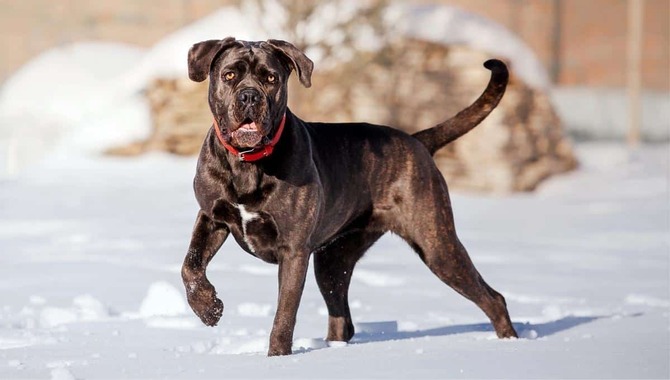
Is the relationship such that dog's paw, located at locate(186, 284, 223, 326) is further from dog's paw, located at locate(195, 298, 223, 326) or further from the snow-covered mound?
the snow-covered mound

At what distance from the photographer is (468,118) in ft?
21.0

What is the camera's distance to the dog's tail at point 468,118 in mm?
6340

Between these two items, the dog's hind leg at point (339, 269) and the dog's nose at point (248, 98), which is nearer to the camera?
the dog's nose at point (248, 98)

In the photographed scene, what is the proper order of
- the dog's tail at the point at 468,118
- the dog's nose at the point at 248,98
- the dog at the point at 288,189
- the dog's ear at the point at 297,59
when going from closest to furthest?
1. the dog's nose at the point at 248,98
2. the dog at the point at 288,189
3. the dog's ear at the point at 297,59
4. the dog's tail at the point at 468,118

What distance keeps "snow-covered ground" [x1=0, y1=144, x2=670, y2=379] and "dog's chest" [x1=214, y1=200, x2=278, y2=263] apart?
18.9 inches

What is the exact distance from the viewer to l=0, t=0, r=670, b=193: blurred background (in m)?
15.0

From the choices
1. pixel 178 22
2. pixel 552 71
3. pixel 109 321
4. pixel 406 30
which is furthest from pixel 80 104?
pixel 109 321

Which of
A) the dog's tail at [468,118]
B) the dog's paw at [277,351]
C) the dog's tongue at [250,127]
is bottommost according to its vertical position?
the dog's paw at [277,351]

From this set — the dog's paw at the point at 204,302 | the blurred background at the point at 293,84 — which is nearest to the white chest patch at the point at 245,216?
the dog's paw at the point at 204,302

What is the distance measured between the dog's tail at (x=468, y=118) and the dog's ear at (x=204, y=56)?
58.5 inches

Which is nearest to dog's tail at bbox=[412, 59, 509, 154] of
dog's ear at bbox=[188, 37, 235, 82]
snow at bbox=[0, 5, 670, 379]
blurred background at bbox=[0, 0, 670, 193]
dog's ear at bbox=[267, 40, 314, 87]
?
snow at bbox=[0, 5, 670, 379]

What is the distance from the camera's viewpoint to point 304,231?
206 inches

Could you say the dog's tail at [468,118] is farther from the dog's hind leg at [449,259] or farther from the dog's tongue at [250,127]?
the dog's tongue at [250,127]

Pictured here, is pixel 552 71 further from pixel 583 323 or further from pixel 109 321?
pixel 109 321
